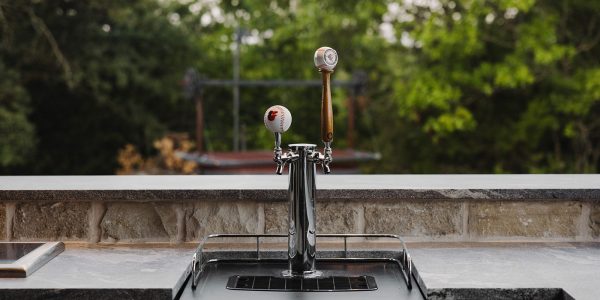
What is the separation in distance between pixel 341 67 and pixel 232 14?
2389 millimetres

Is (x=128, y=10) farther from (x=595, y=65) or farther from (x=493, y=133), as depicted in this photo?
(x=595, y=65)

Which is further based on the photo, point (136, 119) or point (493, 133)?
point (136, 119)

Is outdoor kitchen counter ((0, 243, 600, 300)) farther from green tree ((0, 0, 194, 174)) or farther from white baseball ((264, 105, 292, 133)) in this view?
green tree ((0, 0, 194, 174))

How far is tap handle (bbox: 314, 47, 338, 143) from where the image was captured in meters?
1.33

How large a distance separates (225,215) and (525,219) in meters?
0.75

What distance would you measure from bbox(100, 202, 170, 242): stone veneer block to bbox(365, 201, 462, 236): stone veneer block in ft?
1.65

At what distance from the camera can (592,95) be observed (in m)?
7.68

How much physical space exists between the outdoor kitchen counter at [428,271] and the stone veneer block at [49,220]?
0.06 m

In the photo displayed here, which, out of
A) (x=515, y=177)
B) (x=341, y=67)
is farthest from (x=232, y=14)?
(x=515, y=177)

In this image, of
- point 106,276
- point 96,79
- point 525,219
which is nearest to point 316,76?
point 96,79

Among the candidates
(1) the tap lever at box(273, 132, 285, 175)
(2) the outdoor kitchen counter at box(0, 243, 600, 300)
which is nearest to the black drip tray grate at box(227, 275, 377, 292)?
(2) the outdoor kitchen counter at box(0, 243, 600, 300)

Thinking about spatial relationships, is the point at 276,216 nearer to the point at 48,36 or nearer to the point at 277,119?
the point at 277,119

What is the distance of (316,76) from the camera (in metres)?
11.6

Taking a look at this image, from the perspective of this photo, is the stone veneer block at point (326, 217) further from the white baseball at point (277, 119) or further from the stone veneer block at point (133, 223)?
the white baseball at point (277, 119)
